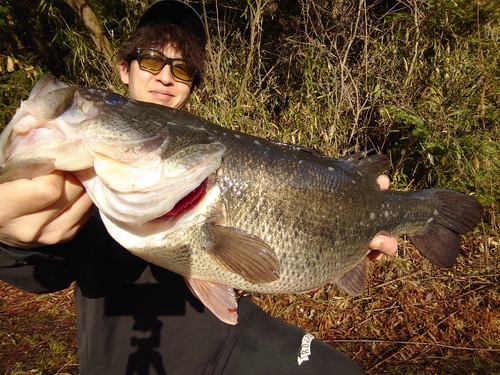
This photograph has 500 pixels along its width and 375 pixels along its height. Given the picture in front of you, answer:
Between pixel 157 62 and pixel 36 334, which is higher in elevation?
pixel 157 62

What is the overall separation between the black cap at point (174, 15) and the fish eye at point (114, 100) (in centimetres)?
147

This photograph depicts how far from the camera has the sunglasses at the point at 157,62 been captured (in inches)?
87.0

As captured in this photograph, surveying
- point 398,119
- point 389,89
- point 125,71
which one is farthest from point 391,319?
point 125,71

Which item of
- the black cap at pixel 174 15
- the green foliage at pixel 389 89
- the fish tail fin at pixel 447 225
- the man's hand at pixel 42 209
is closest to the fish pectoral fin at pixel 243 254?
the man's hand at pixel 42 209

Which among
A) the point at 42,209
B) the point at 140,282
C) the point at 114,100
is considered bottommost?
the point at 140,282

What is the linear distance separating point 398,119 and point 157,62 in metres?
2.75

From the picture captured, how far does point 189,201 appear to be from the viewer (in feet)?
4.34

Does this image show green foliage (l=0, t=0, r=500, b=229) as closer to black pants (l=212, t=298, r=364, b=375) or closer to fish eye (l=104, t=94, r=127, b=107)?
black pants (l=212, t=298, r=364, b=375)

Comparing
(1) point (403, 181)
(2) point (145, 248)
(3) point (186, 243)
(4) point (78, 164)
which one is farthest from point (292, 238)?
(1) point (403, 181)

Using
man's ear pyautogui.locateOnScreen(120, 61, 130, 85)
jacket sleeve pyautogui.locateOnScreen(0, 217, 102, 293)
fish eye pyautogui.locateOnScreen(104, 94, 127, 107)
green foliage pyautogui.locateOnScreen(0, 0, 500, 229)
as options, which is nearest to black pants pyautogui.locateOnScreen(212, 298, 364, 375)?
jacket sleeve pyautogui.locateOnScreen(0, 217, 102, 293)

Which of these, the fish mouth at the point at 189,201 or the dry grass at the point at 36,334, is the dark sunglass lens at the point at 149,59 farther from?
the dry grass at the point at 36,334

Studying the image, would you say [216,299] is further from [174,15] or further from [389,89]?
[389,89]

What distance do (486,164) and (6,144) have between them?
4.19 metres

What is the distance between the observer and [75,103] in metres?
1.08
